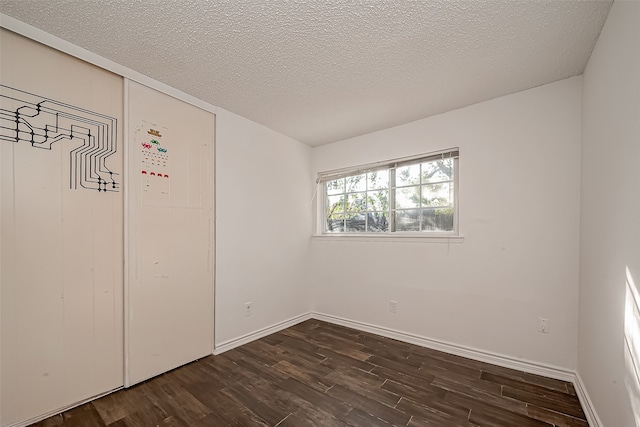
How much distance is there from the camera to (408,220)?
10.3 ft

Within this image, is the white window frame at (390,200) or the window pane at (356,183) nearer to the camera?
the white window frame at (390,200)

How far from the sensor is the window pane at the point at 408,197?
3.07 meters

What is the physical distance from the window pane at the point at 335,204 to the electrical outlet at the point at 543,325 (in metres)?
2.34

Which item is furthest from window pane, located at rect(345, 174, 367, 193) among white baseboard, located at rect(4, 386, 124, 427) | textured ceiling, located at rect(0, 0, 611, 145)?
white baseboard, located at rect(4, 386, 124, 427)

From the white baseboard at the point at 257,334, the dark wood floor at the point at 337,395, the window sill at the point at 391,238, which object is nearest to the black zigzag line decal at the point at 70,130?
the dark wood floor at the point at 337,395

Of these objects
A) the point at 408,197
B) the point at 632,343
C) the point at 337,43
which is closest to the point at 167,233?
the point at 337,43

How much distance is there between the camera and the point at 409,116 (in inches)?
114

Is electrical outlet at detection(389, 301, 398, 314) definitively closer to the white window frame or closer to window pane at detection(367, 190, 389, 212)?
the white window frame

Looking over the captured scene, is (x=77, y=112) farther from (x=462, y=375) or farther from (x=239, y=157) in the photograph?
(x=462, y=375)

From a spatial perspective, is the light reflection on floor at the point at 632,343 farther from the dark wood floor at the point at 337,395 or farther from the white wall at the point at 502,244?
the white wall at the point at 502,244

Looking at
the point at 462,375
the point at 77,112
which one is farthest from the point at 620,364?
the point at 77,112

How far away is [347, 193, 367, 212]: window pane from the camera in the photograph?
355 centimetres

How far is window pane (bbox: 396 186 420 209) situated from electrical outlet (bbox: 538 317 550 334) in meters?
1.46

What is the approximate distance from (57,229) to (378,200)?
2.96 m
